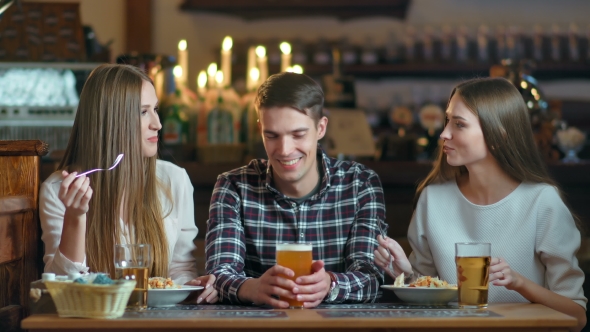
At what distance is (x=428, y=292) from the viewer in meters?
1.77

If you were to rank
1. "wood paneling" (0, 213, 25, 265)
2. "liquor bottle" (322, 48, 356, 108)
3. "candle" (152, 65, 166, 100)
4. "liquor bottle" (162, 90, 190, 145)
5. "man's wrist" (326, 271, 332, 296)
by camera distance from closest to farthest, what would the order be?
"man's wrist" (326, 271, 332, 296), "wood paneling" (0, 213, 25, 265), "liquor bottle" (162, 90, 190, 145), "liquor bottle" (322, 48, 356, 108), "candle" (152, 65, 166, 100)

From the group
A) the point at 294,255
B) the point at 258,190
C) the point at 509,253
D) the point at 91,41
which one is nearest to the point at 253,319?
the point at 294,255

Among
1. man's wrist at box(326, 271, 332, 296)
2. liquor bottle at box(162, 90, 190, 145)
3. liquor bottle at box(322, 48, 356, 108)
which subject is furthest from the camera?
liquor bottle at box(322, 48, 356, 108)

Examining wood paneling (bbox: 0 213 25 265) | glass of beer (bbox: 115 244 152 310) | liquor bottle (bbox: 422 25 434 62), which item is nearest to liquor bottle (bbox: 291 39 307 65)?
liquor bottle (bbox: 422 25 434 62)

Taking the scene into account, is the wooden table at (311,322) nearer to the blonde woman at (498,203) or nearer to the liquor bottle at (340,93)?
the blonde woman at (498,203)

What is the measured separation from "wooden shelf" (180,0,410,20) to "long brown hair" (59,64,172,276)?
366 centimetres

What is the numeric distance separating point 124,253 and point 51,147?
1488mm

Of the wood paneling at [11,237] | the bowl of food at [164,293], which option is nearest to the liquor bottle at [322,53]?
the wood paneling at [11,237]

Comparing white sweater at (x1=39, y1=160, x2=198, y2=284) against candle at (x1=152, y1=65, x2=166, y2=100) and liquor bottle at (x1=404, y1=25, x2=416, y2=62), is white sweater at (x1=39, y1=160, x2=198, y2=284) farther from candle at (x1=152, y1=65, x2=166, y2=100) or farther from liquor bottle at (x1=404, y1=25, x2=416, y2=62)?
liquor bottle at (x1=404, y1=25, x2=416, y2=62)

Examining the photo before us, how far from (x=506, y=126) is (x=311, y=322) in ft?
3.46

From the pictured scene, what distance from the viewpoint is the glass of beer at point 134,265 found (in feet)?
5.39

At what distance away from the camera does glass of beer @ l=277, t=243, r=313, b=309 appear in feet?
5.80

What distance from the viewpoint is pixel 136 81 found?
2.21 metres

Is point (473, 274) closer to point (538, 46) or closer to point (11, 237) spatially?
point (11, 237)
